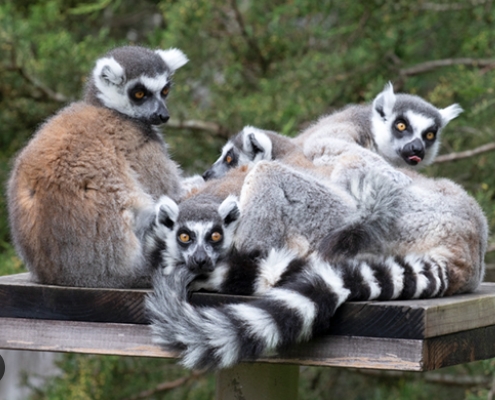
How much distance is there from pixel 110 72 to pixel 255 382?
155 centimetres

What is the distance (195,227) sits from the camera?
296 cm

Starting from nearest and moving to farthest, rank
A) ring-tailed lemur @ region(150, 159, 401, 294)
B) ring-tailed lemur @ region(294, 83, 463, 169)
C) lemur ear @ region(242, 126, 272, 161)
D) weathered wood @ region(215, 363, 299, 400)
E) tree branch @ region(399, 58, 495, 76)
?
1. ring-tailed lemur @ region(150, 159, 401, 294)
2. weathered wood @ region(215, 363, 299, 400)
3. lemur ear @ region(242, 126, 272, 161)
4. ring-tailed lemur @ region(294, 83, 463, 169)
5. tree branch @ region(399, 58, 495, 76)

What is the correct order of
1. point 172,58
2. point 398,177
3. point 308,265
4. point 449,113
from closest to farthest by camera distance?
point 308,265
point 398,177
point 172,58
point 449,113

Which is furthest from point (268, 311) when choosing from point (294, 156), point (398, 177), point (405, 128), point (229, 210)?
point (405, 128)

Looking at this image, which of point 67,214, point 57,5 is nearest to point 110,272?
point 67,214

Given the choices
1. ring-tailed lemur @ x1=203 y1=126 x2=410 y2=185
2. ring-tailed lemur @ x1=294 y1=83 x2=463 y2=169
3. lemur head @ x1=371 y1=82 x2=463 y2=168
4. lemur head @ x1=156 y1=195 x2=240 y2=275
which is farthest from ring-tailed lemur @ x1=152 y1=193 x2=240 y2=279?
lemur head @ x1=371 y1=82 x2=463 y2=168

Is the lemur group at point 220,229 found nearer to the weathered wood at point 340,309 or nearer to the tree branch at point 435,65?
the weathered wood at point 340,309

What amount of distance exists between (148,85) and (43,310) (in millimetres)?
1168

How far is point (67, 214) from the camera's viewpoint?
115 inches

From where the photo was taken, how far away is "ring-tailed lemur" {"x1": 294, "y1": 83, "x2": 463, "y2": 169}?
4055 millimetres

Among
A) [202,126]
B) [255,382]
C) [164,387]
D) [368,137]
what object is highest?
[202,126]

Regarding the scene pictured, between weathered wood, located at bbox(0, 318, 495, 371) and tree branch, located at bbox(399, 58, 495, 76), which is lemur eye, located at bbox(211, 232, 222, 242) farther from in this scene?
tree branch, located at bbox(399, 58, 495, 76)

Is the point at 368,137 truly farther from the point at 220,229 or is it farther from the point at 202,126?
the point at 202,126

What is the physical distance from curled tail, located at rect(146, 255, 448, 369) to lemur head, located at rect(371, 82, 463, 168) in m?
1.51
